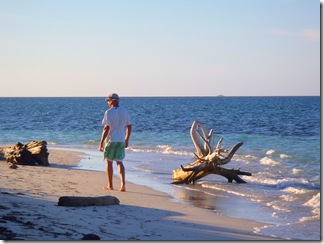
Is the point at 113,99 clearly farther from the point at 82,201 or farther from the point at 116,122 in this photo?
the point at 82,201

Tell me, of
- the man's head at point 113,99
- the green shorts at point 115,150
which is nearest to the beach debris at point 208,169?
the green shorts at point 115,150

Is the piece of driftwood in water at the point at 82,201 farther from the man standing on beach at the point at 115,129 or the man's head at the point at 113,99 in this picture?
the man's head at the point at 113,99

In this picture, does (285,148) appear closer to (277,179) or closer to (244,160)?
(244,160)

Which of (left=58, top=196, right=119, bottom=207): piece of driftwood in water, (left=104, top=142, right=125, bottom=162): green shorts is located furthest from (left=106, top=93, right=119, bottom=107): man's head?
(left=58, top=196, right=119, bottom=207): piece of driftwood in water

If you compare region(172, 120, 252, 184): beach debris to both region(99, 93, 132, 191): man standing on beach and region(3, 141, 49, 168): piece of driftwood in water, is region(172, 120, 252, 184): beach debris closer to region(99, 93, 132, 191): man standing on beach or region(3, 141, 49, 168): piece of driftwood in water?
region(99, 93, 132, 191): man standing on beach

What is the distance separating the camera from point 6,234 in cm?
579

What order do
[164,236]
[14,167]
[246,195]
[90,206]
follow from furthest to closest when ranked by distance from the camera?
[14,167], [246,195], [90,206], [164,236]

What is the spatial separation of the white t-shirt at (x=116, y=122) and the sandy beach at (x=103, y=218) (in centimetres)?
108

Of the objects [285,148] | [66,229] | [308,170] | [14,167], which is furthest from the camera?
[285,148]

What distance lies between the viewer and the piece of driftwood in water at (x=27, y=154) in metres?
14.1

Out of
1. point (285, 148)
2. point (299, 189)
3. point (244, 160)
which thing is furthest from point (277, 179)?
point (285, 148)

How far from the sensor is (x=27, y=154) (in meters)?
14.2

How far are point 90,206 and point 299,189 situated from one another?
5853mm

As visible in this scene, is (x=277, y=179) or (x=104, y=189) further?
(x=277, y=179)
